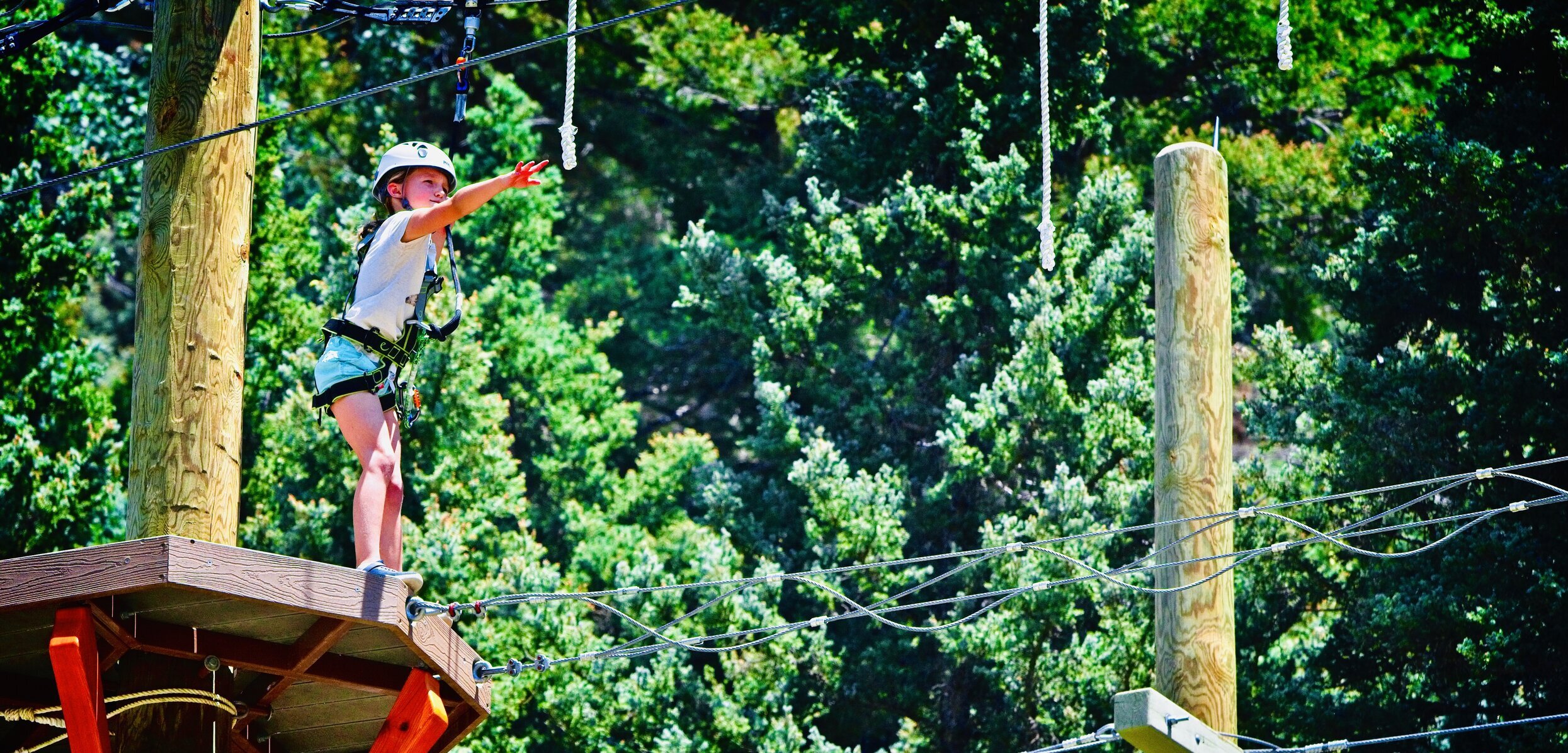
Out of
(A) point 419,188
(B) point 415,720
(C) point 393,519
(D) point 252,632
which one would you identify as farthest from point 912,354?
(D) point 252,632

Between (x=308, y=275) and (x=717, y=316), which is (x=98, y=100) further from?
(x=717, y=316)

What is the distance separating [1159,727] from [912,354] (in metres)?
13.7

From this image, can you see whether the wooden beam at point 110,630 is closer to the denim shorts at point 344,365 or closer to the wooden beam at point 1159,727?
the denim shorts at point 344,365

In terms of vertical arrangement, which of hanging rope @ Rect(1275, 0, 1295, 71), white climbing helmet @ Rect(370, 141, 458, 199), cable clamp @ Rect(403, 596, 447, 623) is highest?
hanging rope @ Rect(1275, 0, 1295, 71)

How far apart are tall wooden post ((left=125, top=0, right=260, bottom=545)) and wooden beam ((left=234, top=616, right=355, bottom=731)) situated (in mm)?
441

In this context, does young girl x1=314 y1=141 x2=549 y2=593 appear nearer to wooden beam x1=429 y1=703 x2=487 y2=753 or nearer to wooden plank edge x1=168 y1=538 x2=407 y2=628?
wooden plank edge x1=168 y1=538 x2=407 y2=628

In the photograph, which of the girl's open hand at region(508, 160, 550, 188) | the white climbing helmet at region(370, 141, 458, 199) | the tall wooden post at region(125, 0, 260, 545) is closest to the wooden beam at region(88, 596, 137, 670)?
the tall wooden post at region(125, 0, 260, 545)

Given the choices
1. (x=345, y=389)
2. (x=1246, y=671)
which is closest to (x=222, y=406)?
(x=345, y=389)

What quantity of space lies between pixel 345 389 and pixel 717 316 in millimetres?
12502

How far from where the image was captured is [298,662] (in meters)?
6.22

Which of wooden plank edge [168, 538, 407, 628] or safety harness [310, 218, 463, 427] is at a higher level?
safety harness [310, 218, 463, 427]

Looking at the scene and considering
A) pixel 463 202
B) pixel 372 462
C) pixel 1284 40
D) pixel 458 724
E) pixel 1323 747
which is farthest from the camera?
pixel 1323 747

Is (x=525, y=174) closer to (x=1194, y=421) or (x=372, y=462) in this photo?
(x=372, y=462)

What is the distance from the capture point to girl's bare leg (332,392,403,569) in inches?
249
